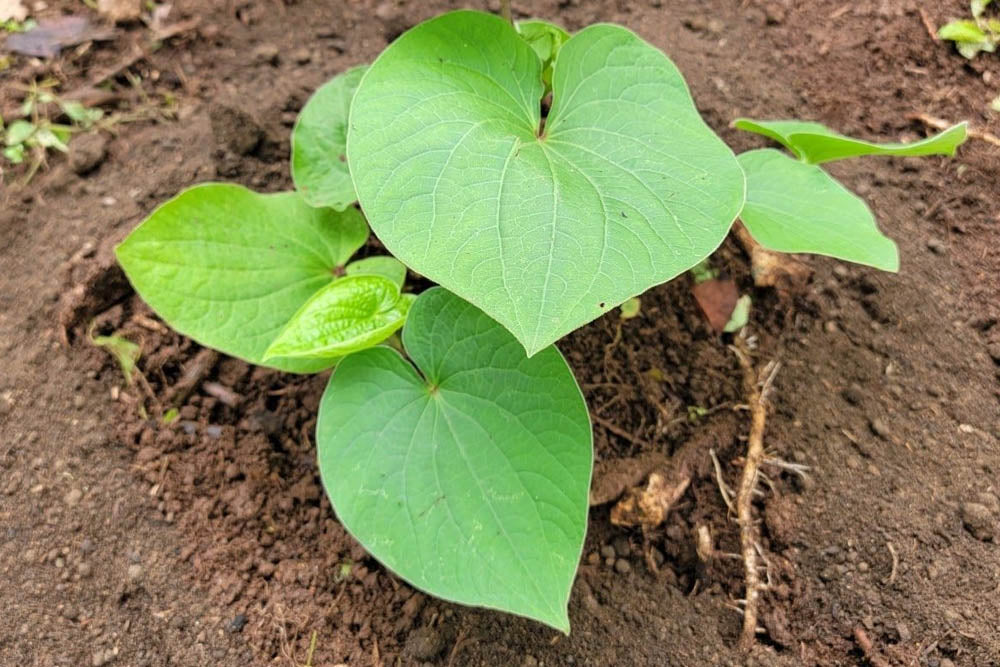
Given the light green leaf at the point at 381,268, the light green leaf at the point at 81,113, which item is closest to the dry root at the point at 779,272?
the light green leaf at the point at 381,268

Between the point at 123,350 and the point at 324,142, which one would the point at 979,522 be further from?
the point at 123,350

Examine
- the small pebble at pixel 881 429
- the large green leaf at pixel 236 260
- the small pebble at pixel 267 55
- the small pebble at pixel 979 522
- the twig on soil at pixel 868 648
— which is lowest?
the twig on soil at pixel 868 648

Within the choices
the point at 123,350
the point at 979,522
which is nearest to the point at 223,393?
the point at 123,350

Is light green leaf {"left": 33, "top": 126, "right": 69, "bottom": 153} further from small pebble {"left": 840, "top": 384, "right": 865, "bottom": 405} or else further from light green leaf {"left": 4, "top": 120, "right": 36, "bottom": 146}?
small pebble {"left": 840, "top": 384, "right": 865, "bottom": 405}

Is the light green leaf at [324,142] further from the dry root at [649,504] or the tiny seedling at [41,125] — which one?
the dry root at [649,504]

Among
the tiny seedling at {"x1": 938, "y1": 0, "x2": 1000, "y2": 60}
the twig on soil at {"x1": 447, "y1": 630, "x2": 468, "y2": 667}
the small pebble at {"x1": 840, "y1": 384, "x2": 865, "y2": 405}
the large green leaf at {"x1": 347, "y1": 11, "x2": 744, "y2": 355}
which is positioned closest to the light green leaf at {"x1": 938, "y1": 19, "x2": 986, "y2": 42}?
the tiny seedling at {"x1": 938, "y1": 0, "x2": 1000, "y2": 60}

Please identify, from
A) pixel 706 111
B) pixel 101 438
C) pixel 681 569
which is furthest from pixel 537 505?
pixel 706 111
